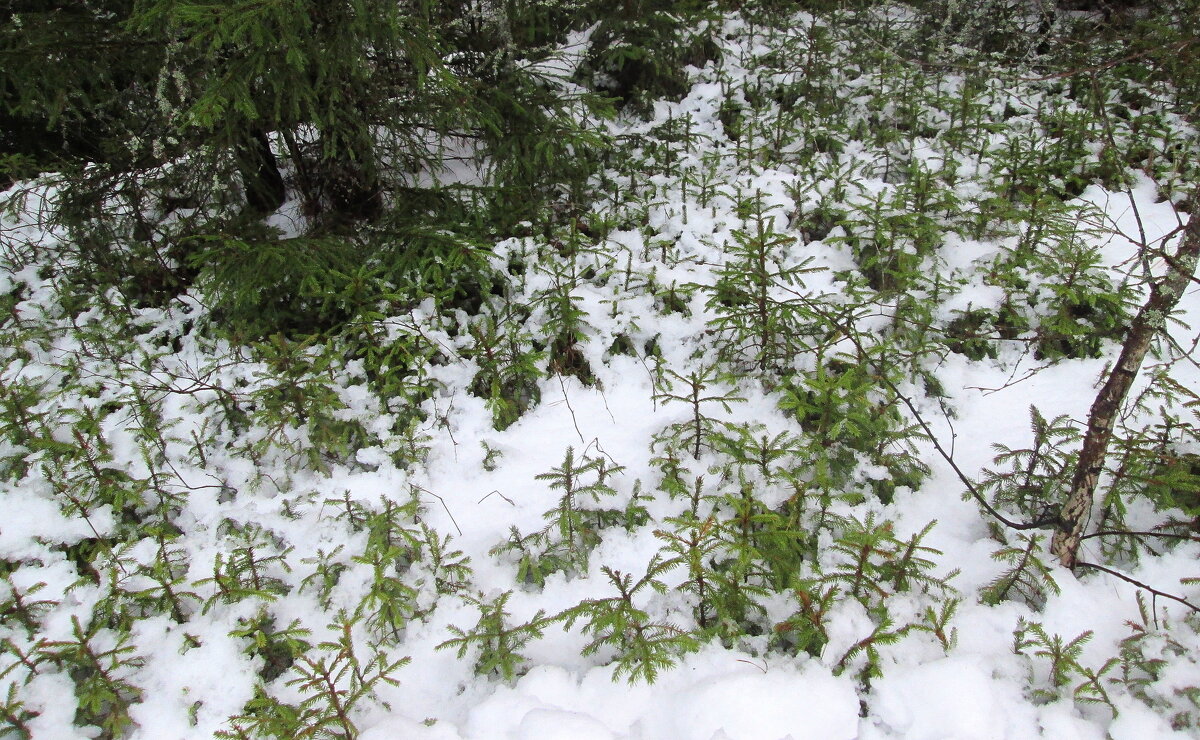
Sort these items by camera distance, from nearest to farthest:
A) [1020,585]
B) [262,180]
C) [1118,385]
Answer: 1. [1118,385]
2. [1020,585]
3. [262,180]

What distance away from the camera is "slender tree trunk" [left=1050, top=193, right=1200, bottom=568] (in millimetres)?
2572

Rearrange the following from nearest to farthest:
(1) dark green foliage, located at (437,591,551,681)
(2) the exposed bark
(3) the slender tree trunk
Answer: (3) the slender tree trunk < (1) dark green foliage, located at (437,591,551,681) < (2) the exposed bark

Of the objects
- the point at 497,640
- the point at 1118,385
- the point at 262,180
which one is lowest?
the point at 497,640

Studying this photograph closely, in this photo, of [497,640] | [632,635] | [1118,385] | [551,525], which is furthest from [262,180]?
[1118,385]

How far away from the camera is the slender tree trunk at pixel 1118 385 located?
2.57 meters

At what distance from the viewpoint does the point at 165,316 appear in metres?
5.34

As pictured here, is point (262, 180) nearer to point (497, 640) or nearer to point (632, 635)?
point (497, 640)

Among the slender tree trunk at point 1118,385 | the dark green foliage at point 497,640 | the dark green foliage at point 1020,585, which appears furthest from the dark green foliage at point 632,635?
the slender tree trunk at point 1118,385

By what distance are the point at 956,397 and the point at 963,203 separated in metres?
2.48

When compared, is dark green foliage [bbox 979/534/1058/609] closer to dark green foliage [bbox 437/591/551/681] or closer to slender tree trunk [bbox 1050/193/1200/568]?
slender tree trunk [bbox 1050/193/1200/568]

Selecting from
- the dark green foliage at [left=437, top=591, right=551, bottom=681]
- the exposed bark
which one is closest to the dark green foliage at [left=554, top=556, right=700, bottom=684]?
the dark green foliage at [left=437, top=591, right=551, bottom=681]

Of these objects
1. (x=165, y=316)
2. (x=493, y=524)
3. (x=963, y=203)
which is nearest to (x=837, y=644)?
(x=493, y=524)

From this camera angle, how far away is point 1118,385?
2.78 m

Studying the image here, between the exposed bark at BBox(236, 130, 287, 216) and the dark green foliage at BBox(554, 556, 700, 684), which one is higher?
the exposed bark at BBox(236, 130, 287, 216)
